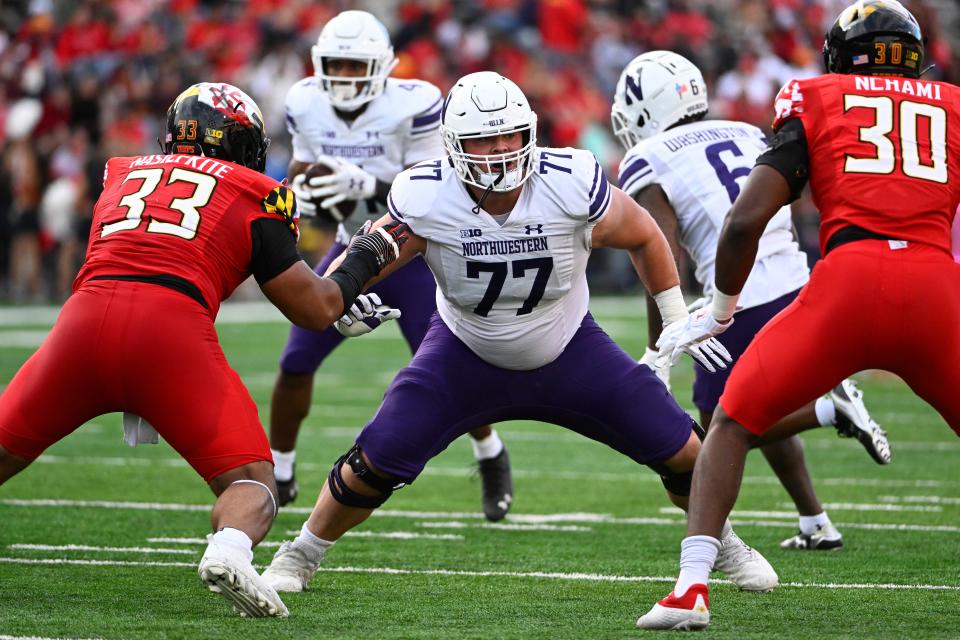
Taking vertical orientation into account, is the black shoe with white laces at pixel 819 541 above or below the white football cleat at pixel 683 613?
below

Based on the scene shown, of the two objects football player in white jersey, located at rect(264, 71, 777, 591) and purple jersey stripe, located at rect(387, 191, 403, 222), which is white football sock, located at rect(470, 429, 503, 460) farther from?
purple jersey stripe, located at rect(387, 191, 403, 222)

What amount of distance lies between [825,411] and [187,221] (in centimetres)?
282

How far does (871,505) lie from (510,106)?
3.23 metres

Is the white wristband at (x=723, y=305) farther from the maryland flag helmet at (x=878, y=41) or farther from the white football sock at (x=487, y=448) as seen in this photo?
the white football sock at (x=487, y=448)

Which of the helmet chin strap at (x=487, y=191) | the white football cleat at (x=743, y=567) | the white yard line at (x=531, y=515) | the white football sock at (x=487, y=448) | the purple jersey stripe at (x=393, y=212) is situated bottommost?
the white yard line at (x=531, y=515)

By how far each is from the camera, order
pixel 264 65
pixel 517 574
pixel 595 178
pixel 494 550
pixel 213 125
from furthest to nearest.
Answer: pixel 264 65
pixel 494 550
pixel 517 574
pixel 595 178
pixel 213 125

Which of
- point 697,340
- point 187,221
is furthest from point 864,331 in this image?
point 187,221

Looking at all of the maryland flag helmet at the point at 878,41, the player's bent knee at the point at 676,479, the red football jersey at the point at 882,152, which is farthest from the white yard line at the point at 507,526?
the maryland flag helmet at the point at 878,41

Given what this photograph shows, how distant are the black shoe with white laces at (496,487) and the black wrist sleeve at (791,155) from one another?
282 cm

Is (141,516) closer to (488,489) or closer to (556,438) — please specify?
(488,489)

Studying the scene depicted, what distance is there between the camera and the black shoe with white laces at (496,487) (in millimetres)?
6727

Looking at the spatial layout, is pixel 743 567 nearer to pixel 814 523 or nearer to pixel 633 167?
pixel 814 523

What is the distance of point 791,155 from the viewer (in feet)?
14.0

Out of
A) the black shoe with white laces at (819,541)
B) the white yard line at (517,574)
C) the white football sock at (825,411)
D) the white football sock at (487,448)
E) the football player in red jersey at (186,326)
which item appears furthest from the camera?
the white football sock at (487,448)
